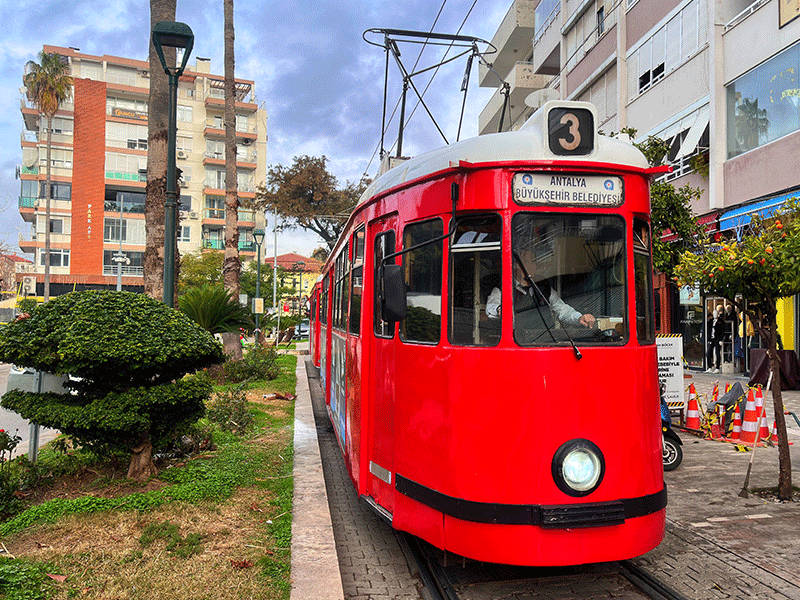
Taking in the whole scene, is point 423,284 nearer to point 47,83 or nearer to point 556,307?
point 556,307

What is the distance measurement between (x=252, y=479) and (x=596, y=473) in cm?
380

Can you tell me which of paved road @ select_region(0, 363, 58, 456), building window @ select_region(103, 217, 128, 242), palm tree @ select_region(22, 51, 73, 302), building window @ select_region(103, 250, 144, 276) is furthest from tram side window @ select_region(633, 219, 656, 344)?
building window @ select_region(103, 217, 128, 242)

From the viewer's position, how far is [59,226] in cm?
5691

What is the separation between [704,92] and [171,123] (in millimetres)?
15095

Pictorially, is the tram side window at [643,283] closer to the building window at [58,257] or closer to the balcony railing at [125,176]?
the balcony railing at [125,176]

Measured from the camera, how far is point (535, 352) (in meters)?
3.97

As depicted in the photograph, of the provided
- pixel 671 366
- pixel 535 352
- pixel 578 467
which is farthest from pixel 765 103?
pixel 578 467

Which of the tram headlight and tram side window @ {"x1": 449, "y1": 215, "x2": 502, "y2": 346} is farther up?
tram side window @ {"x1": 449, "y1": 215, "x2": 502, "y2": 346}

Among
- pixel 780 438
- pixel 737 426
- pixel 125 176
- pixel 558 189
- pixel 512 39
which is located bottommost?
pixel 737 426

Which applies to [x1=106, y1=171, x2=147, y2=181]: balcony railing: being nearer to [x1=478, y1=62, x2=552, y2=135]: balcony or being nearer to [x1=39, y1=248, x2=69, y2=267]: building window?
[x1=39, y1=248, x2=69, y2=267]: building window

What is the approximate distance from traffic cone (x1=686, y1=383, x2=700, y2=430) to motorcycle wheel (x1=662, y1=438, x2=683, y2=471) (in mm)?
2740

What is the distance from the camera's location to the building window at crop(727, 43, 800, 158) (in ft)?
47.3

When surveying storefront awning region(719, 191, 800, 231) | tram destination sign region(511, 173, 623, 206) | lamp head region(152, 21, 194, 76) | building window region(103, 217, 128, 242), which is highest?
building window region(103, 217, 128, 242)

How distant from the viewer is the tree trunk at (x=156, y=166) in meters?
9.24
